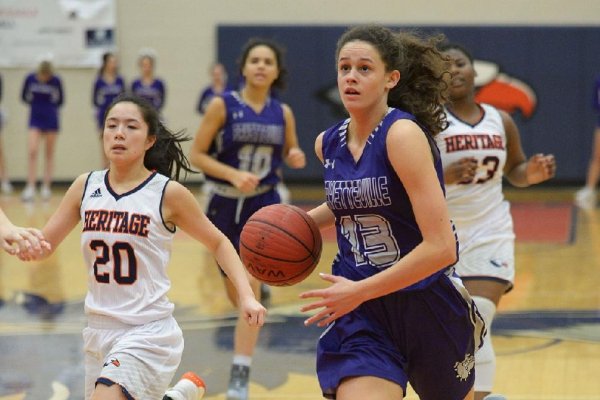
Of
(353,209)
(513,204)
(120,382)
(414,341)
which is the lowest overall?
(513,204)

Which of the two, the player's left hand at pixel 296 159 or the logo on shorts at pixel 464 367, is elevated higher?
the player's left hand at pixel 296 159

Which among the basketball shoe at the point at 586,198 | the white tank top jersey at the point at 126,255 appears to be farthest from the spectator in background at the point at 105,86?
the white tank top jersey at the point at 126,255

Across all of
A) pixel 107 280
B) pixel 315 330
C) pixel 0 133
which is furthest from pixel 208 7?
pixel 107 280

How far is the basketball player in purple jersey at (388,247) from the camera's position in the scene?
133 inches

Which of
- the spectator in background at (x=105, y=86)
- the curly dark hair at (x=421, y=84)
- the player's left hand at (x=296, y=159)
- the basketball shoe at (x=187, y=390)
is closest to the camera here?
the curly dark hair at (x=421, y=84)

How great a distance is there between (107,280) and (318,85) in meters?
12.9

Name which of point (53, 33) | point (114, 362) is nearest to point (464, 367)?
point (114, 362)

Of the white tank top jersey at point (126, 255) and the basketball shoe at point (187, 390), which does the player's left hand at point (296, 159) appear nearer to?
the basketball shoe at point (187, 390)

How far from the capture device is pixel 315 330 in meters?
7.34

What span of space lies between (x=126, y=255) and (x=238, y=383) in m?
1.70

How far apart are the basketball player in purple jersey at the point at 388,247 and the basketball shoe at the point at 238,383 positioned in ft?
6.69

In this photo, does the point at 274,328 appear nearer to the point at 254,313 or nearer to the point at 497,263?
the point at 497,263

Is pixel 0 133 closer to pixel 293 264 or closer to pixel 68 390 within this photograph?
pixel 68 390

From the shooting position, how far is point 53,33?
17328 mm
